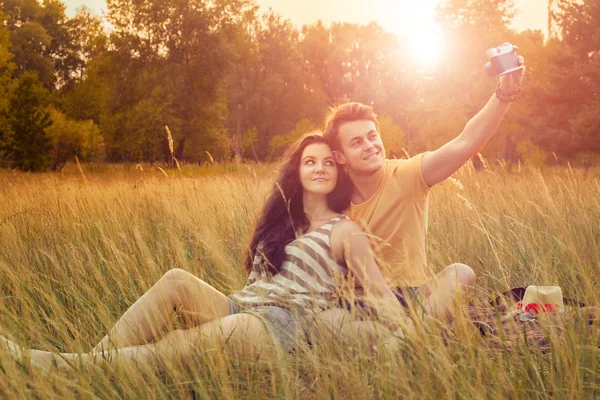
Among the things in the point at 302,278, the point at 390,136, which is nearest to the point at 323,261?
the point at 302,278

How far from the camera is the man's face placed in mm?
3346

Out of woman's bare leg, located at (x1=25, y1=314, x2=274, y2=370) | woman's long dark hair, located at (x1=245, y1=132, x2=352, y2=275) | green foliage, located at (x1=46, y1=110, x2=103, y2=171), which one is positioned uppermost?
green foliage, located at (x1=46, y1=110, x2=103, y2=171)

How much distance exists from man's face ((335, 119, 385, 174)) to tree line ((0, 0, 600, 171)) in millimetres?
10950

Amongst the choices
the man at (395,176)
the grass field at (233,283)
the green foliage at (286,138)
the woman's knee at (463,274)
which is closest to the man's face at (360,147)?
the man at (395,176)

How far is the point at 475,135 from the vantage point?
3.14 m

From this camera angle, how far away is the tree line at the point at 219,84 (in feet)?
70.7

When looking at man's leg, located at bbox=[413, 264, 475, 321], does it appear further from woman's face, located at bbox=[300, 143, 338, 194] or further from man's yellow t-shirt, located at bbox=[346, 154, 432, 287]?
woman's face, located at bbox=[300, 143, 338, 194]

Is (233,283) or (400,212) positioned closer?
(400,212)

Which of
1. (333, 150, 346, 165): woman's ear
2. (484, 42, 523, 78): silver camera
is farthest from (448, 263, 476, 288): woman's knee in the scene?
(484, 42, 523, 78): silver camera

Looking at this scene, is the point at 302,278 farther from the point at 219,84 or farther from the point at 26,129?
the point at 219,84

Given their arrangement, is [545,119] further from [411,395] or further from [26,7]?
[26,7]

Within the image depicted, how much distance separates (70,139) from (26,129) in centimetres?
449

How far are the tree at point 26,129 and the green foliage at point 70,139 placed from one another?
261cm

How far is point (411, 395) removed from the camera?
183 centimetres
